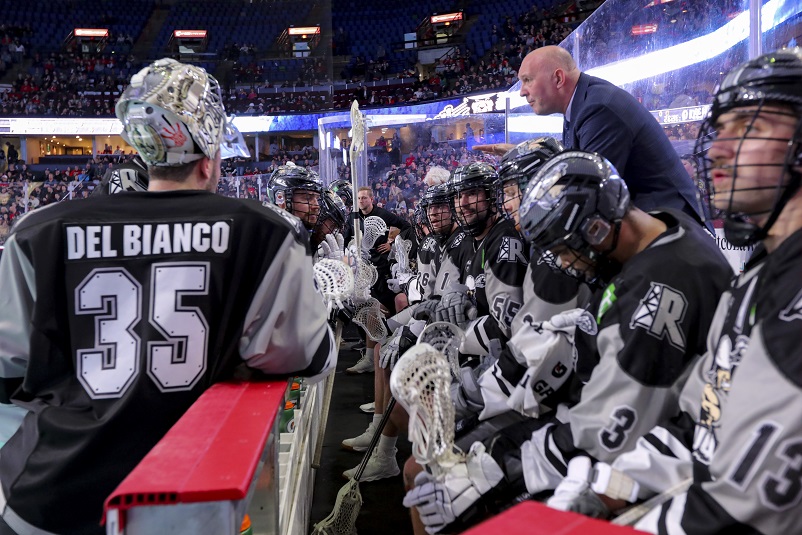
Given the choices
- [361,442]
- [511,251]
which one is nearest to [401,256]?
[361,442]

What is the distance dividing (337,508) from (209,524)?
219 cm

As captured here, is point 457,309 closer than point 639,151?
No

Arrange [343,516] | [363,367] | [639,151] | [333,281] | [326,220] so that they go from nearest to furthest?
[639,151] → [343,516] → [333,281] → [326,220] → [363,367]

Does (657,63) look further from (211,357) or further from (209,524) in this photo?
(209,524)

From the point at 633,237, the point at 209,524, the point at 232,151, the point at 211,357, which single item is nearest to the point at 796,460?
the point at 209,524

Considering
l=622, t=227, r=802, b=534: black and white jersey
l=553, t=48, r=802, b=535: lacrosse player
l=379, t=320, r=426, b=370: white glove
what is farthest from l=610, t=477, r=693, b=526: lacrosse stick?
l=379, t=320, r=426, b=370: white glove

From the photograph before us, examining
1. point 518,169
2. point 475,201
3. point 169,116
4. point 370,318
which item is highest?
point 169,116

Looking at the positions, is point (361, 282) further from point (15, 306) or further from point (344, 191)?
point (15, 306)

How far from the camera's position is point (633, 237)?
1797 mm

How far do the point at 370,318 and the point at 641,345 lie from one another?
288cm

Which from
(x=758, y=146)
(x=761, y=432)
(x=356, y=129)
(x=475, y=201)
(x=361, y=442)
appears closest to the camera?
(x=761, y=432)

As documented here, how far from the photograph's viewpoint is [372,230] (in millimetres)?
6852

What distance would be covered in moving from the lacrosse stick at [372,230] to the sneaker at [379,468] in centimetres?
323

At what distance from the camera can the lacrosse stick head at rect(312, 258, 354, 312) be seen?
306 cm
